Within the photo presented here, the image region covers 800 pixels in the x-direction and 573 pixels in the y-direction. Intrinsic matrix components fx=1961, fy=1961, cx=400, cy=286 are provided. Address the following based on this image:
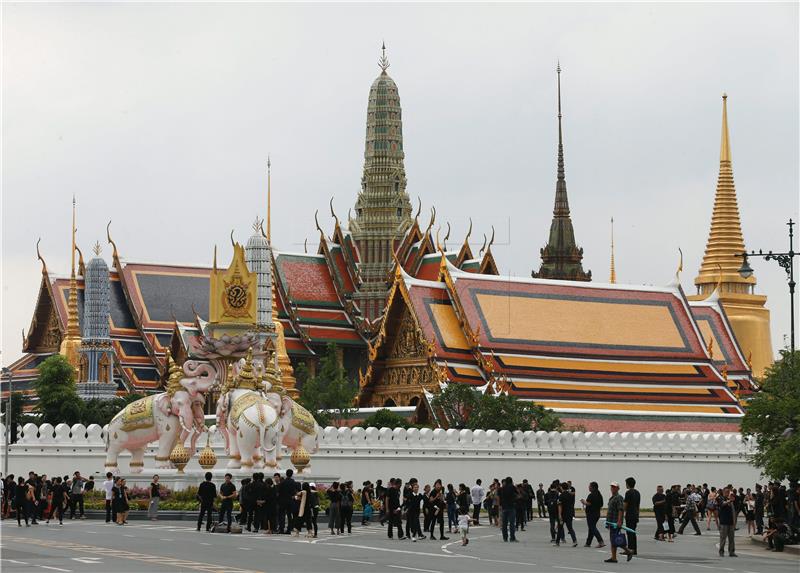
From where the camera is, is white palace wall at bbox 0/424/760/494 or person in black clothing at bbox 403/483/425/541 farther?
white palace wall at bbox 0/424/760/494

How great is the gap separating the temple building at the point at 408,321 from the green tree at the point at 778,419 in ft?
36.9

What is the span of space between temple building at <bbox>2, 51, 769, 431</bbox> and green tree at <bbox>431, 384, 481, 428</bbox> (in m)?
1.15

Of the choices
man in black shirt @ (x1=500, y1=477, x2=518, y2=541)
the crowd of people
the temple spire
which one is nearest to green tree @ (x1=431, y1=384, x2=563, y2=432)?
the crowd of people

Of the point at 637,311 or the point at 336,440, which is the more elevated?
the point at 637,311

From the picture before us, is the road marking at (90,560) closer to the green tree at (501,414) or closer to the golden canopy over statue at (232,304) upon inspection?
the golden canopy over statue at (232,304)

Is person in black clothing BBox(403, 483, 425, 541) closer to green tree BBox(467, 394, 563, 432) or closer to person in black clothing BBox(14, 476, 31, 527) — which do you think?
person in black clothing BBox(14, 476, 31, 527)

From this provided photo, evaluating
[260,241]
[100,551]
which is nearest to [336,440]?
[100,551]

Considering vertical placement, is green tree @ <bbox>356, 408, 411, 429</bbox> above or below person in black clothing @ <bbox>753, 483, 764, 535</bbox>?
above

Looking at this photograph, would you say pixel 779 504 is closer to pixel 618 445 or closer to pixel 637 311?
pixel 618 445

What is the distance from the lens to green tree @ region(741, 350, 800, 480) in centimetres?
3388

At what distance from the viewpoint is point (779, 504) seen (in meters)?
30.5

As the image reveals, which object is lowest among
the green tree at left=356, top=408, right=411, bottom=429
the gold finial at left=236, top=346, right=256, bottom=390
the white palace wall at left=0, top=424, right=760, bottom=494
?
the white palace wall at left=0, top=424, right=760, bottom=494

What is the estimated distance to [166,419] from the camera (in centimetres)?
3744

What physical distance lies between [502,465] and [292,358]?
99.9ft
